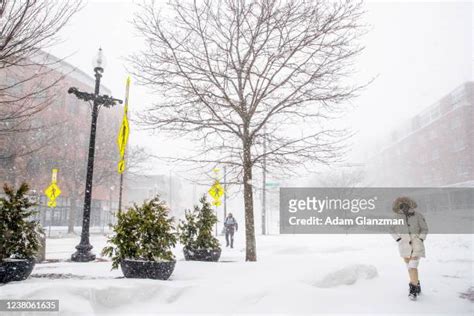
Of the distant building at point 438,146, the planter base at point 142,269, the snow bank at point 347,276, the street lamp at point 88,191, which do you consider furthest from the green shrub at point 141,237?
the distant building at point 438,146

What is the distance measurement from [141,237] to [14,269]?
6.62 ft

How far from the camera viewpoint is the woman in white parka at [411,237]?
18.9 ft

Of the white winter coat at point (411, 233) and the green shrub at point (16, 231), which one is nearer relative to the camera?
the green shrub at point (16, 231)

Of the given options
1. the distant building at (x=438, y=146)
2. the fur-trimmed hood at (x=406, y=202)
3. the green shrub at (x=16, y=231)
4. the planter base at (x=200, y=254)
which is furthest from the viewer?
the distant building at (x=438, y=146)

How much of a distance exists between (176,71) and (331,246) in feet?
39.3

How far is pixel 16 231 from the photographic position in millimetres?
5477

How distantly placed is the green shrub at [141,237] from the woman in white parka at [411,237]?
4449 millimetres

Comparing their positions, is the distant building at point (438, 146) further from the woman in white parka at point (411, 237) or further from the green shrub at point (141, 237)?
the green shrub at point (141, 237)

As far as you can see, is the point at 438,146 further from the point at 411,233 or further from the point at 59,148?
the point at 59,148

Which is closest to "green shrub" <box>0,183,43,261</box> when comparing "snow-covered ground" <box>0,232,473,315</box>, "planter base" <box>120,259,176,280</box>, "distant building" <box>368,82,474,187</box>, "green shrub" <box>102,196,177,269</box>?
"snow-covered ground" <box>0,232,473,315</box>

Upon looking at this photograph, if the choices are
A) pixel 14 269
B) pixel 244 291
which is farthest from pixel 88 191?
pixel 244 291

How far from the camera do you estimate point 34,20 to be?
5.18 metres

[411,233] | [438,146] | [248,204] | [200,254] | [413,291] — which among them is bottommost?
[413,291]

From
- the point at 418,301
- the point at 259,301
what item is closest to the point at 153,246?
the point at 259,301
